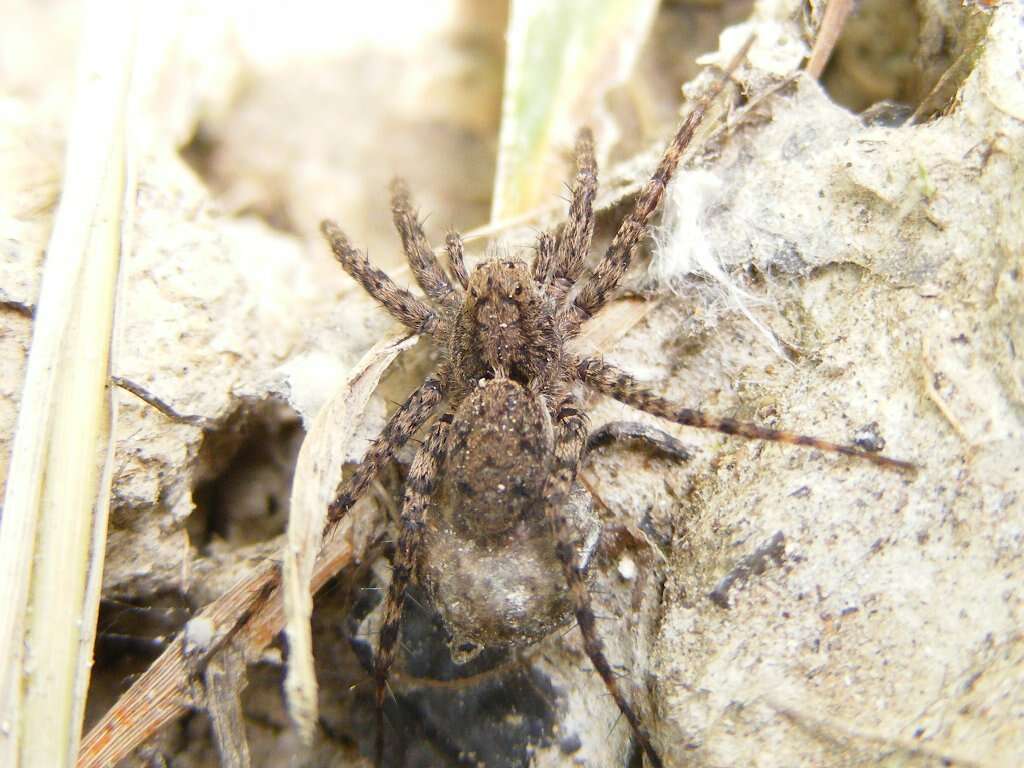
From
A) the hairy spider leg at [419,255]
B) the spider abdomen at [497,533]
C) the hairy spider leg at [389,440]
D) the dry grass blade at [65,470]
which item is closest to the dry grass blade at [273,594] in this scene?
the hairy spider leg at [389,440]

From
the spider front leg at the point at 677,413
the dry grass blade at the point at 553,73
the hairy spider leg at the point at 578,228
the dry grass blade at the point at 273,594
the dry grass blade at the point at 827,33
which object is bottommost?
the dry grass blade at the point at 273,594

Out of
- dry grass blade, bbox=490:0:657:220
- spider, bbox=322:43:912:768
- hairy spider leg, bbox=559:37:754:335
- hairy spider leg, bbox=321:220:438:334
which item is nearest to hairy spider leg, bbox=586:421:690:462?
spider, bbox=322:43:912:768

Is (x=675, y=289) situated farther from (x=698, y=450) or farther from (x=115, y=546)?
(x=115, y=546)

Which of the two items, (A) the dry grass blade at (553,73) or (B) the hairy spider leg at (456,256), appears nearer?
(B) the hairy spider leg at (456,256)

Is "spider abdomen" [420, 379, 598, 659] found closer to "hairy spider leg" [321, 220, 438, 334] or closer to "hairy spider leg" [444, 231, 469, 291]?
"hairy spider leg" [321, 220, 438, 334]

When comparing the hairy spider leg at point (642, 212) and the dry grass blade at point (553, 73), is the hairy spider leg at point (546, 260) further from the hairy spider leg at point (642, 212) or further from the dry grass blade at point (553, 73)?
the dry grass blade at point (553, 73)

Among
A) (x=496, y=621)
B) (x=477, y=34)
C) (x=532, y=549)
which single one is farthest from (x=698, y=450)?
(x=477, y=34)

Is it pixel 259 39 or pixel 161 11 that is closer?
pixel 161 11
